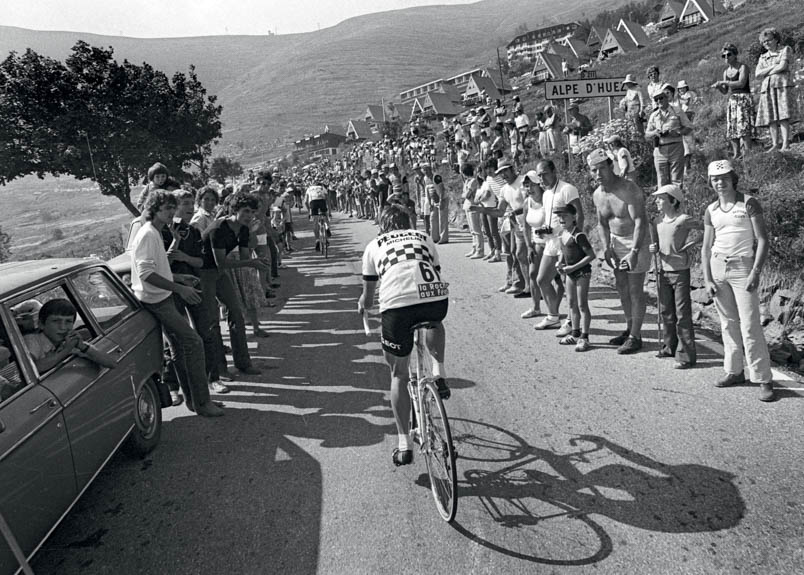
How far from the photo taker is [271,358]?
7.22 meters

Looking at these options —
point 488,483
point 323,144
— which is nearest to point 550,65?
point 323,144

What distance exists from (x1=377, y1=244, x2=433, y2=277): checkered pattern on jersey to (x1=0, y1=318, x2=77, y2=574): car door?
2246mm

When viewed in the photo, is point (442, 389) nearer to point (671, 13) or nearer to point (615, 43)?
point (615, 43)

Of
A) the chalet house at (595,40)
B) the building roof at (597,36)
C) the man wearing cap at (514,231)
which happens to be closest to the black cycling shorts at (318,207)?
the man wearing cap at (514,231)

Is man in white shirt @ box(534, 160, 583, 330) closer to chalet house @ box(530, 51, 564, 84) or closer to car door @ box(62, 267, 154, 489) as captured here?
car door @ box(62, 267, 154, 489)

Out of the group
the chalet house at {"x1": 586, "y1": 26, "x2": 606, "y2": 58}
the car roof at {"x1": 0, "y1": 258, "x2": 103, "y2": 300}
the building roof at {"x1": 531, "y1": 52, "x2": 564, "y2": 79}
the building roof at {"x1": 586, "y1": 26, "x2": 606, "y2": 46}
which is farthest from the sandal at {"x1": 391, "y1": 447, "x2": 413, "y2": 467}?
the building roof at {"x1": 586, "y1": 26, "x2": 606, "y2": 46}

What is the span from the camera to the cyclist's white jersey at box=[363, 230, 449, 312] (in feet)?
12.6

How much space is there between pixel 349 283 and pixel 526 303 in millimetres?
4265

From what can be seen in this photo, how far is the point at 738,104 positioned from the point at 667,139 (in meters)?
1.51

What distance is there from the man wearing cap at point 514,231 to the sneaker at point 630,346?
2.70 metres

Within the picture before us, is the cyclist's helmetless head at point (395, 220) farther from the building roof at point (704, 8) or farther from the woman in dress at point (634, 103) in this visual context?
the building roof at point (704, 8)

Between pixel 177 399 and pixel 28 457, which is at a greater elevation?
pixel 28 457

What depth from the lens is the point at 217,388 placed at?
6113 millimetres

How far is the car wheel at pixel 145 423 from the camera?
4.58 meters
